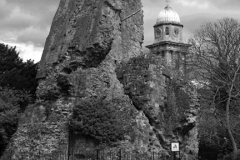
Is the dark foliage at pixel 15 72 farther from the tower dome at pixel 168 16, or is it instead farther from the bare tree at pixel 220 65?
the tower dome at pixel 168 16

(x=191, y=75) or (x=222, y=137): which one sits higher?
(x=191, y=75)

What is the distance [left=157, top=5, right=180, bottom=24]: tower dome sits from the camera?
2926 inches

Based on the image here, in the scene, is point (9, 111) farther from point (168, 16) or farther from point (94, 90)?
point (168, 16)

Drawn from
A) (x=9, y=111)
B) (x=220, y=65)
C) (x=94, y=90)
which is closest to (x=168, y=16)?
(x=220, y=65)

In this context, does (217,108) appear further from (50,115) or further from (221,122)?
(50,115)

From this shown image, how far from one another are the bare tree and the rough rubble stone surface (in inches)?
447

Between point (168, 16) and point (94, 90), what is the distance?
204 feet

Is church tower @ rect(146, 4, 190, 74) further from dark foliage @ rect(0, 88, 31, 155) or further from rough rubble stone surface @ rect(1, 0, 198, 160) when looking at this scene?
rough rubble stone surface @ rect(1, 0, 198, 160)

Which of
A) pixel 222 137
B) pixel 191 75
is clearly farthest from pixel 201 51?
pixel 222 137

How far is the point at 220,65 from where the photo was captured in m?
28.6

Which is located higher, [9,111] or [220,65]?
[220,65]

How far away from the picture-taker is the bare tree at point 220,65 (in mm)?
27453

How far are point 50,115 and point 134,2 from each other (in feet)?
30.7

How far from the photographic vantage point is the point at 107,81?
14977 mm
